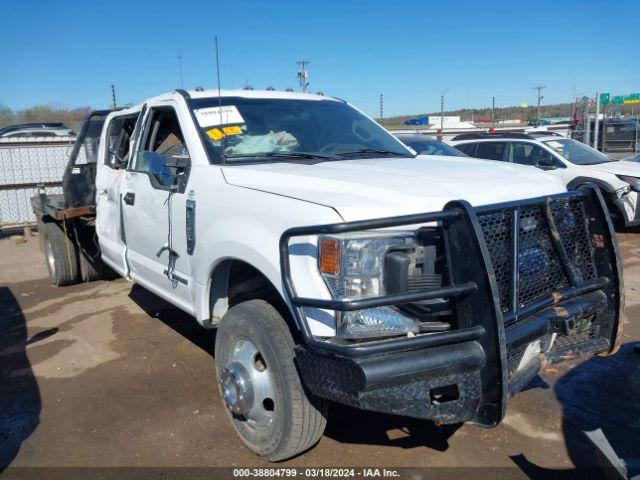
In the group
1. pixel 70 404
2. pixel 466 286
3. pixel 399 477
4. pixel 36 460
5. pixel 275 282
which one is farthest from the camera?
pixel 70 404

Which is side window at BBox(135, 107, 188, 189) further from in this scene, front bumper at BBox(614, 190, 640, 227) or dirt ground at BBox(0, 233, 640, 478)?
front bumper at BBox(614, 190, 640, 227)

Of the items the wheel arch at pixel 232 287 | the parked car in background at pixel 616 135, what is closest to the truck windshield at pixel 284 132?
the wheel arch at pixel 232 287

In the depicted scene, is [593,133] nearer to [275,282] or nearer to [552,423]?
[552,423]

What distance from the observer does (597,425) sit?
3594 mm

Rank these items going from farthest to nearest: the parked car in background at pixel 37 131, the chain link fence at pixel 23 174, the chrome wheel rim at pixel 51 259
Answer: the parked car in background at pixel 37 131, the chain link fence at pixel 23 174, the chrome wheel rim at pixel 51 259

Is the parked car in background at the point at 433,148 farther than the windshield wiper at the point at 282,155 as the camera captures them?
Yes

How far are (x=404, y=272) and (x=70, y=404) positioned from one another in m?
2.86

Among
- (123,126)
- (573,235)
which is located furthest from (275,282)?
(123,126)

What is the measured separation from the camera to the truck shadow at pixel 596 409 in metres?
3.20

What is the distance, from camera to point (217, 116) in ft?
13.2

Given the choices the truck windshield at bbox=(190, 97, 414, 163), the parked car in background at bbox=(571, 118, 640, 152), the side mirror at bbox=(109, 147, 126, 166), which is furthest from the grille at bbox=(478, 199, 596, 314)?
the parked car in background at bbox=(571, 118, 640, 152)

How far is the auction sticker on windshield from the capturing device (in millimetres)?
3984

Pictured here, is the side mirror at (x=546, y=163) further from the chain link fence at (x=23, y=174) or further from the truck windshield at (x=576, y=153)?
the chain link fence at (x=23, y=174)

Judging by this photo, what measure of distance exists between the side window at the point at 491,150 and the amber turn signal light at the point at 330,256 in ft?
31.1
